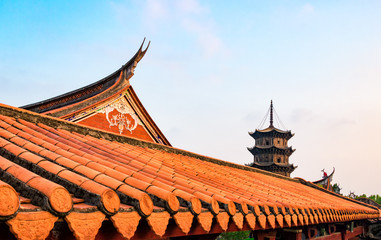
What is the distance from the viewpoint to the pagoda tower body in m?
34.0

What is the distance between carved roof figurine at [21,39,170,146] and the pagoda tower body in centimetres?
2649

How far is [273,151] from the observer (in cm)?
3444

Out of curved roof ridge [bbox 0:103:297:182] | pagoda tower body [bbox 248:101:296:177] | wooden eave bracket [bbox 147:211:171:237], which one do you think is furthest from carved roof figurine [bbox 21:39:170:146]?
pagoda tower body [bbox 248:101:296:177]

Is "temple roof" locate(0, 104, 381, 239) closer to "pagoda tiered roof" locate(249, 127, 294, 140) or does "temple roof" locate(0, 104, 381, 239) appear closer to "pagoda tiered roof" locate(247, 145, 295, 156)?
"pagoda tiered roof" locate(247, 145, 295, 156)

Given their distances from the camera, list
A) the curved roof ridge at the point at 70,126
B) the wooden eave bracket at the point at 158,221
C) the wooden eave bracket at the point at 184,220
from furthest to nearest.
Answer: the curved roof ridge at the point at 70,126, the wooden eave bracket at the point at 184,220, the wooden eave bracket at the point at 158,221

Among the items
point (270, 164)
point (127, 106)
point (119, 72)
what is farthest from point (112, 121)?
point (270, 164)

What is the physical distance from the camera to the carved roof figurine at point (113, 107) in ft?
24.6

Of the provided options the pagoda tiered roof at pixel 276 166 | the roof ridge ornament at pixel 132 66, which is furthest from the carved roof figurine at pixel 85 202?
the pagoda tiered roof at pixel 276 166

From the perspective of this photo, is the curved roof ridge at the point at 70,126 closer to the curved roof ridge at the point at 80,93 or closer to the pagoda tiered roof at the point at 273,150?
the curved roof ridge at the point at 80,93

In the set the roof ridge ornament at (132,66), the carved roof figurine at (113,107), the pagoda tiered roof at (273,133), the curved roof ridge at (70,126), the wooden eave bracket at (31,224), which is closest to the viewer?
the wooden eave bracket at (31,224)

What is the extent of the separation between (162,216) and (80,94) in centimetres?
836

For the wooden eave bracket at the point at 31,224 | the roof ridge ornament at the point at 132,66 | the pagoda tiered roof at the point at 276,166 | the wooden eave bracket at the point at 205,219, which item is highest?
the pagoda tiered roof at the point at 276,166

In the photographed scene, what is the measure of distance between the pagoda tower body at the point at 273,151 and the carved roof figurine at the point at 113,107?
2649cm

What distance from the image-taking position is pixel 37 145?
2.63 m
